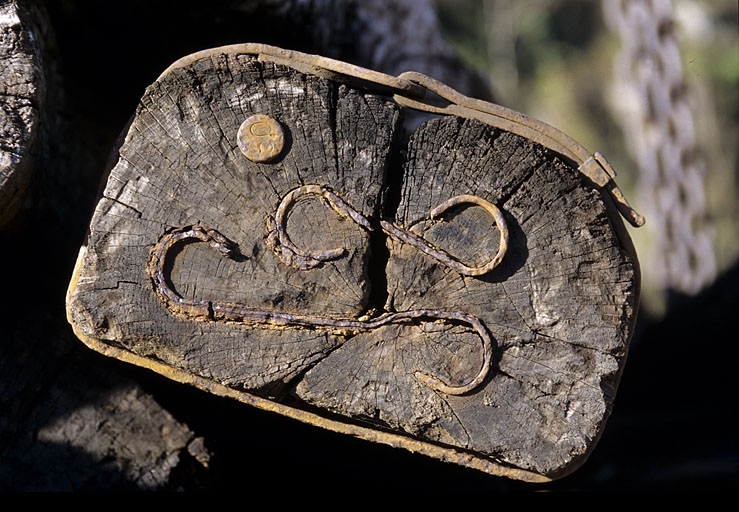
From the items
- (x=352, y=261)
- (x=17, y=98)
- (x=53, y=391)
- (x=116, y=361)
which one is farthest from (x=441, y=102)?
(x=53, y=391)

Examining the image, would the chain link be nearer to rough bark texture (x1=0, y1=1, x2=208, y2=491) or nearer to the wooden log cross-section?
the wooden log cross-section

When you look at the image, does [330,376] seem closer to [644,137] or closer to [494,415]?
[494,415]

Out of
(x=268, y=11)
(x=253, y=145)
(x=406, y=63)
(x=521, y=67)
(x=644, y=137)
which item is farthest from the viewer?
(x=521, y=67)

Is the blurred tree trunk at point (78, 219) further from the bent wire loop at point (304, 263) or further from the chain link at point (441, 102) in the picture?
the chain link at point (441, 102)

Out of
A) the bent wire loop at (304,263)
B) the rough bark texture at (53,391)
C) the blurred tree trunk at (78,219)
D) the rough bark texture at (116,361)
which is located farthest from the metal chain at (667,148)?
the rough bark texture at (53,391)

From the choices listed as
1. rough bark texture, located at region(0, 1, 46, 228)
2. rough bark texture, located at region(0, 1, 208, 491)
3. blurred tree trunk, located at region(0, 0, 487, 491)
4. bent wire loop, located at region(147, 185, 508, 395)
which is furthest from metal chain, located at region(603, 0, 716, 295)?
rough bark texture, located at region(0, 1, 46, 228)

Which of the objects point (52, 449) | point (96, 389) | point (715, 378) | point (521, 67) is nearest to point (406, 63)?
point (96, 389)

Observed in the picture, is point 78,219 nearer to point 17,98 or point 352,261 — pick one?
point 17,98
